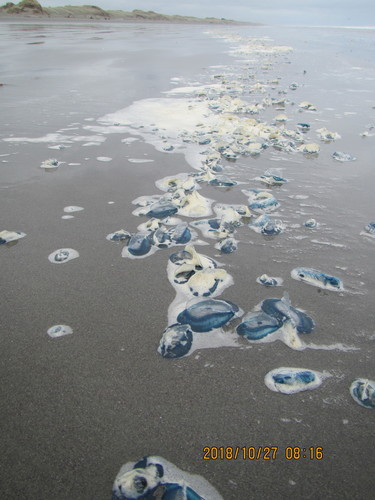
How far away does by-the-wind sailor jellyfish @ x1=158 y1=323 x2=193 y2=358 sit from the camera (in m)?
1.57

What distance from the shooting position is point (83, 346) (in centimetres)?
161

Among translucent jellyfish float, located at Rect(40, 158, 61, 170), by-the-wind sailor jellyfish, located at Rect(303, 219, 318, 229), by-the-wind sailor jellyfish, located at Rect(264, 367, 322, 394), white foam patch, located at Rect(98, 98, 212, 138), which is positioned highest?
white foam patch, located at Rect(98, 98, 212, 138)

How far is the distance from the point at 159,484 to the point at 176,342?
606 mm

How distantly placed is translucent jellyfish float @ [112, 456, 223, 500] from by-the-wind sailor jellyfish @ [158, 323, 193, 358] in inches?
19.7

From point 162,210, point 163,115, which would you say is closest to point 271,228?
point 162,210

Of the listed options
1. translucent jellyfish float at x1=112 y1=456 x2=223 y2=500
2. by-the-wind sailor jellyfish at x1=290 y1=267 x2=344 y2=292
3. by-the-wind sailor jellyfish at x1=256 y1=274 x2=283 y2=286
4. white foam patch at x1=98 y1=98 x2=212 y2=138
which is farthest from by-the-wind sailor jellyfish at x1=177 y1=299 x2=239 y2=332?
white foam patch at x1=98 y1=98 x2=212 y2=138

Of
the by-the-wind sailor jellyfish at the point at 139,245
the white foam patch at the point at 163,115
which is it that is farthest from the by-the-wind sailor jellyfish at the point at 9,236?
the white foam patch at the point at 163,115

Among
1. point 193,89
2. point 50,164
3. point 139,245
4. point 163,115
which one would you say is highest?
point 193,89

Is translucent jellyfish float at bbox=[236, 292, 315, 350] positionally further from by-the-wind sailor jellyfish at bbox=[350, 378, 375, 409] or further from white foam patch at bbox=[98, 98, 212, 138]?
white foam patch at bbox=[98, 98, 212, 138]

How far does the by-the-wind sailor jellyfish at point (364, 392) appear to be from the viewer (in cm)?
135

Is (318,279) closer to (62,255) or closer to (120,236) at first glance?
(120,236)

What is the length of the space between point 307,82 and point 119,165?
8.63 metres

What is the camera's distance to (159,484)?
1.09 meters

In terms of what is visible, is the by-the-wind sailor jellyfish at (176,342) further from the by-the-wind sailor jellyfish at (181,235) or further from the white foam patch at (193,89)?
the white foam patch at (193,89)
